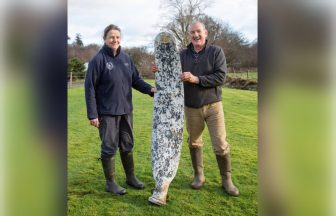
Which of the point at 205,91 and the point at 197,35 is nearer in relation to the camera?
the point at 197,35

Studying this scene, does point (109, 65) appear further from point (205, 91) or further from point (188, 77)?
point (205, 91)

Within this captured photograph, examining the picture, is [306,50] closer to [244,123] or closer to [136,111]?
[244,123]

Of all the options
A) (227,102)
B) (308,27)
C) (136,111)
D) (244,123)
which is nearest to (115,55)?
(308,27)

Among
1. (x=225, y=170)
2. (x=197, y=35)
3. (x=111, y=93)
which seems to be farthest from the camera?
(x=225, y=170)

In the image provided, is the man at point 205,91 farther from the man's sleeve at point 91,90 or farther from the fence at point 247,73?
the man's sleeve at point 91,90

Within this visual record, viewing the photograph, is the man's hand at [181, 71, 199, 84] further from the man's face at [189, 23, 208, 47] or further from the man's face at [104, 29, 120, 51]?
the man's face at [104, 29, 120, 51]

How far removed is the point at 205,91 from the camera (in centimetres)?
363

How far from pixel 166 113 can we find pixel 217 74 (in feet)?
2.14

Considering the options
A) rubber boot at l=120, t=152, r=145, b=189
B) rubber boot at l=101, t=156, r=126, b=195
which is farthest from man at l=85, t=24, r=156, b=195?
rubber boot at l=120, t=152, r=145, b=189

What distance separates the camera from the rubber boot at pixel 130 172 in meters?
3.96

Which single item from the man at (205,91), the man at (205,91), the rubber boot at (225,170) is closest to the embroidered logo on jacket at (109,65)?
the man at (205,91)

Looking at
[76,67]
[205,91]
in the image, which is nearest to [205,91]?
[205,91]

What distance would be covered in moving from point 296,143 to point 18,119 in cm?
123

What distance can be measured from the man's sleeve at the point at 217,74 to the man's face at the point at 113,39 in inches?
35.2
